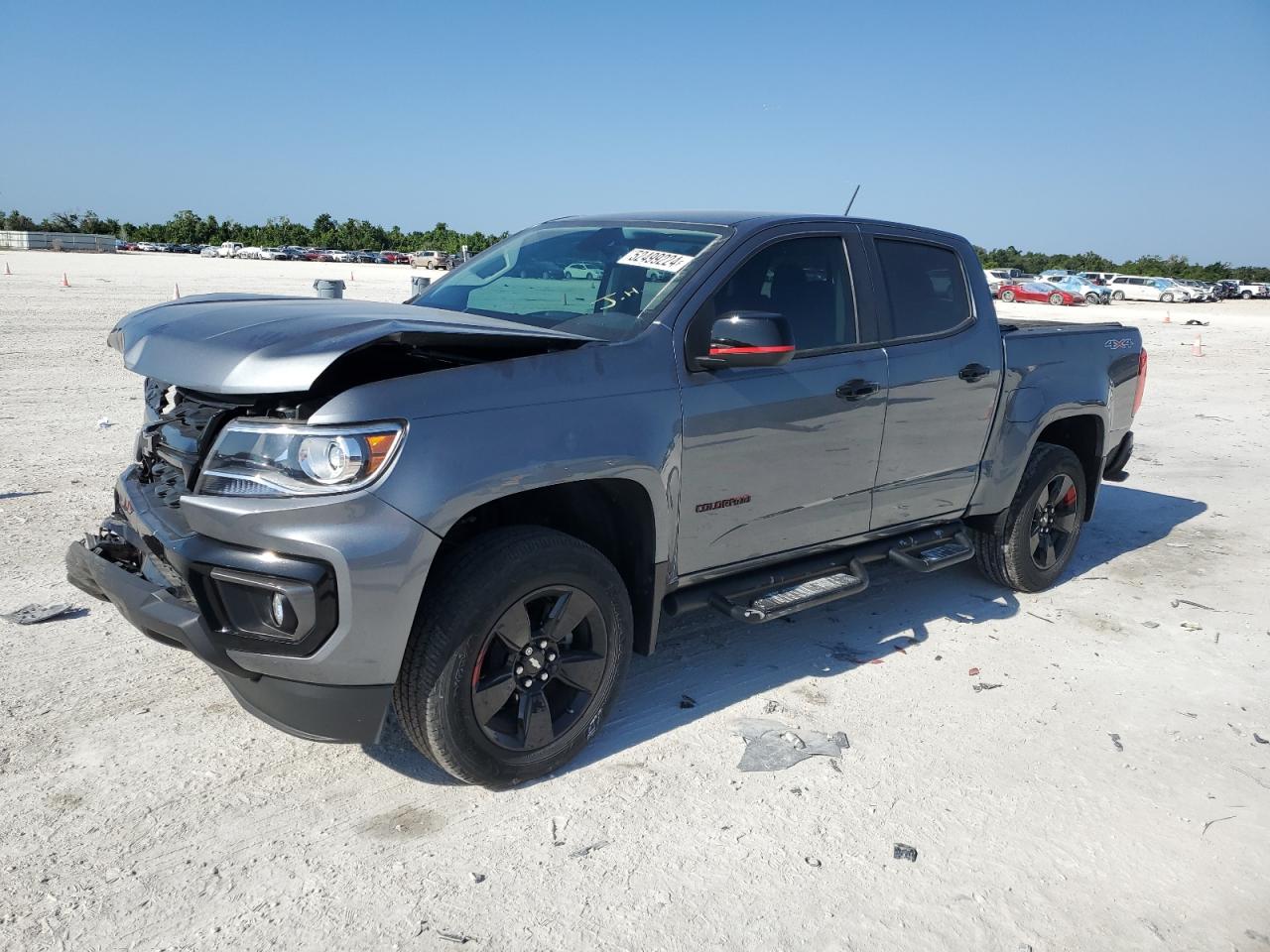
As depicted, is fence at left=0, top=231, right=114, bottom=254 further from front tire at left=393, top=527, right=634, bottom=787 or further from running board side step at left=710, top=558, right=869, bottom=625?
front tire at left=393, top=527, right=634, bottom=787

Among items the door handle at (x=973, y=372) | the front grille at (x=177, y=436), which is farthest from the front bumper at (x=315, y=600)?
the door handle at (x=973, y=372)

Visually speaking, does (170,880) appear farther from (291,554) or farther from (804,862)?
(804,862)

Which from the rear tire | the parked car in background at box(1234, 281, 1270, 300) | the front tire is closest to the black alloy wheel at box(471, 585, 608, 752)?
the front tire

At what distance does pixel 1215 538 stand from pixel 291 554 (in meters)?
6.50

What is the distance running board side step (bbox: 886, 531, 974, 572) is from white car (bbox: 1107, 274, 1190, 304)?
50075 mm

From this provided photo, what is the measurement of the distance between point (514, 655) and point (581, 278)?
164 centimetres

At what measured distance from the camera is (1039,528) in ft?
18.1

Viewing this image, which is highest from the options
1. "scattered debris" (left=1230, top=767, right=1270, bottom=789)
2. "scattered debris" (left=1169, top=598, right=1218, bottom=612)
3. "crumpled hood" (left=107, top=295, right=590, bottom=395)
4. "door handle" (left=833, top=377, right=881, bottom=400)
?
"crumpled hood" (left=107, top=295, right=590, bottom=395)

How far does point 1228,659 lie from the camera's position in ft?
15.6

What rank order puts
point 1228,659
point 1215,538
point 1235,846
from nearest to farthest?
point 1235,846 < point 1228,659 < point 1215,538

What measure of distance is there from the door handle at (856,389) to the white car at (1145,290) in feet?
167

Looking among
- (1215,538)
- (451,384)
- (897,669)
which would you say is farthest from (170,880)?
(1215,538)

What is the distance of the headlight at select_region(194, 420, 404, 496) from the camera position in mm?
2773

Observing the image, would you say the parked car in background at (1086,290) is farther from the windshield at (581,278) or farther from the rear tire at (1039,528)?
the windshield at (581,278)
